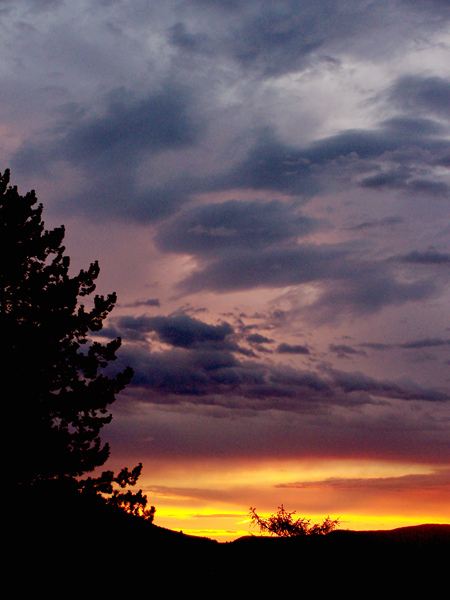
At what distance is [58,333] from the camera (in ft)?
105

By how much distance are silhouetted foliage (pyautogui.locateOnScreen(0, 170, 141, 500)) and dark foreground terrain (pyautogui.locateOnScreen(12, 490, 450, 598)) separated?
218 centimetres

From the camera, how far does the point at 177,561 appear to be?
3700 centimetres

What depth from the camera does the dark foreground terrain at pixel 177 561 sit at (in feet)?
92.6

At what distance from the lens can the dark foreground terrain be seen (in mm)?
28219

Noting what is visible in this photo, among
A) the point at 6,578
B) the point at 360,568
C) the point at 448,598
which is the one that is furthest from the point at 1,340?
the point at 448,598

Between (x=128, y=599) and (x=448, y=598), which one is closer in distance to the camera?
(x=448, y=598)

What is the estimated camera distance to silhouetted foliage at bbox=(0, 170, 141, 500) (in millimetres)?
30672

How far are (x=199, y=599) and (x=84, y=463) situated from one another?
10316 mm

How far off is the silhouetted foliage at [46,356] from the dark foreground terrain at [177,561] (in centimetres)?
218

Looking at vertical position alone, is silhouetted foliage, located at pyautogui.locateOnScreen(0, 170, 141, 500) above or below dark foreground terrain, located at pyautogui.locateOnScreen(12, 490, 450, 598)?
above

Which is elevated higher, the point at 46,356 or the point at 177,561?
the point at 46,356

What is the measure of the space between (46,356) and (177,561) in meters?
15.6

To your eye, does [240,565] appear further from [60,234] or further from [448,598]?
[60,234]

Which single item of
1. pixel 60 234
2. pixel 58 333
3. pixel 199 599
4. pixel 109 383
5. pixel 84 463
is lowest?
pixel 199 599
